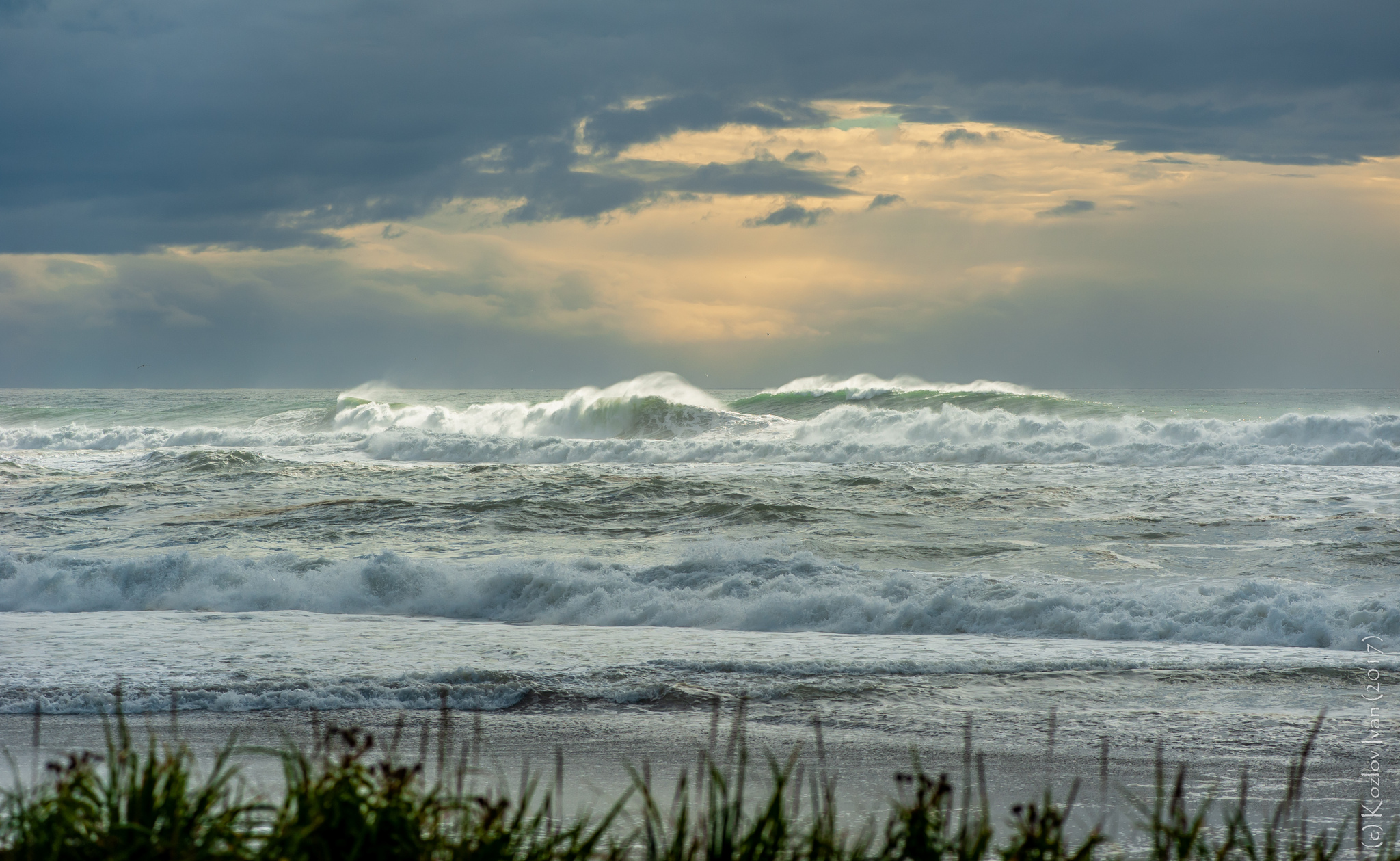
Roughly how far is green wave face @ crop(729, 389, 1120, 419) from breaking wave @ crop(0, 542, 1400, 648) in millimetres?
22753

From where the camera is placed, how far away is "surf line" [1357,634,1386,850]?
396cm

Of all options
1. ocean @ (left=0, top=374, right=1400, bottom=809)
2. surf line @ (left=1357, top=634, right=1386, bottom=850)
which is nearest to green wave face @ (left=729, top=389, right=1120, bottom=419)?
ocean @ (left=0, top=374, right=1400, bottom=809)

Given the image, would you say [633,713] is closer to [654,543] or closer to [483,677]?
[483,677]

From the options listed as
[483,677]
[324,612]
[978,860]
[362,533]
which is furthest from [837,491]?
[978,860]

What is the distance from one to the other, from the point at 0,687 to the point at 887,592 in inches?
264

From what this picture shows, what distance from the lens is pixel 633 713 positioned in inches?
223

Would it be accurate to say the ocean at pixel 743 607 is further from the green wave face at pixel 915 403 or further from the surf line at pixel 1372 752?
the green wave face at pixel 915 403

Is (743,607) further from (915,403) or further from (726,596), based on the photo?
(915,403)

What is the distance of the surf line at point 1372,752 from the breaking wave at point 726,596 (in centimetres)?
53

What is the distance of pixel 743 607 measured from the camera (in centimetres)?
854

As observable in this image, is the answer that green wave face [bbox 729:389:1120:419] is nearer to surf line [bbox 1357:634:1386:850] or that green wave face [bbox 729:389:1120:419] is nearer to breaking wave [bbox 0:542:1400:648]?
breaking wave [bbox 0:542:1400:648]

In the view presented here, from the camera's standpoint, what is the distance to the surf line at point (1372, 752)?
3.96 meters

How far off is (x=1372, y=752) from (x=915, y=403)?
3019 centimetres

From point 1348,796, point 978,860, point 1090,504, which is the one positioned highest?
point 1090,504
